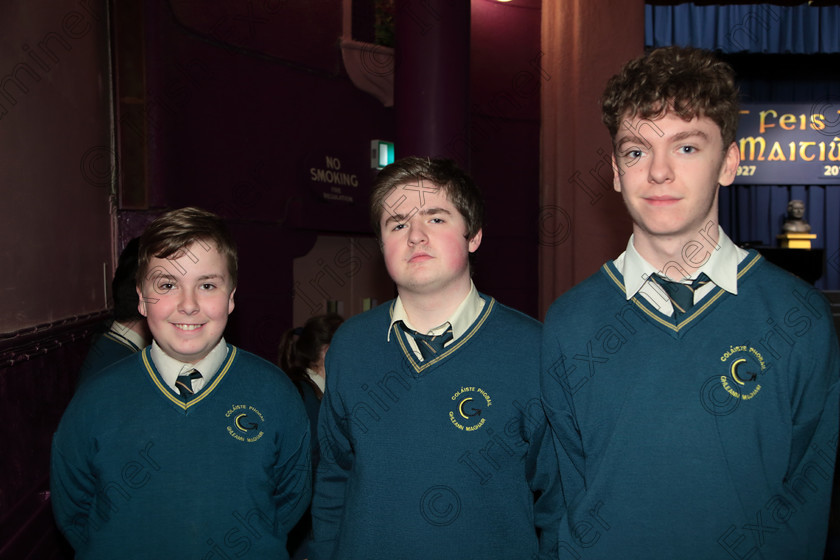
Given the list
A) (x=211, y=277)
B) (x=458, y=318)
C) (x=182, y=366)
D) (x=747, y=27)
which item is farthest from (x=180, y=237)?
(x=747, y=27)

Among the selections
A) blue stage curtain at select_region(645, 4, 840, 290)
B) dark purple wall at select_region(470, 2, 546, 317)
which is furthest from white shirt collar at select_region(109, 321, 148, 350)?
blue stage curtain at select_region(645, 4, 840, 290)

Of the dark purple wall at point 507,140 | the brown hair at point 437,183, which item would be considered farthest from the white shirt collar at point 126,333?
the dark purple wall at point 507,140

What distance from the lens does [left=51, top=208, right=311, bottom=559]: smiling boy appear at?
1.42m

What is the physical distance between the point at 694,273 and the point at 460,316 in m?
0.52

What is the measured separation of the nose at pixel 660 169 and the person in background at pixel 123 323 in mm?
1578

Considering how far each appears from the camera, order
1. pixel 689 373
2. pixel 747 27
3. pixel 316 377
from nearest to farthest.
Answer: pixel 689 373 < pixel 316 377 < pixel 747 27

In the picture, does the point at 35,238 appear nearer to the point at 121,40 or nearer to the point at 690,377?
the point at 121,40

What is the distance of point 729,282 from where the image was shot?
4.10ft

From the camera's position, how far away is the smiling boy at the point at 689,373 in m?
1.18

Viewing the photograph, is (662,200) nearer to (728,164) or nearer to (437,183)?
(728,164)

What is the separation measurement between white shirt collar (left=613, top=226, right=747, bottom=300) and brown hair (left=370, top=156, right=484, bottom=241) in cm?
41

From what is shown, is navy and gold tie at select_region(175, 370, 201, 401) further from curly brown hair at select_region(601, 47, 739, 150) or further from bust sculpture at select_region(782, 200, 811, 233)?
bust sculpture at select_region(782, 200, 811, 233)

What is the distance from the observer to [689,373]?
4.04 feet

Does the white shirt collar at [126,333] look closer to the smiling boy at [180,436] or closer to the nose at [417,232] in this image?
the smiling boy at [180,436]
